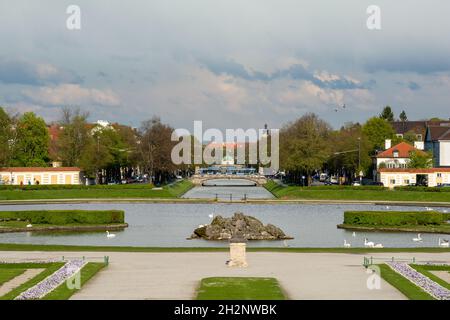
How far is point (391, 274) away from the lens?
4159 centimetres

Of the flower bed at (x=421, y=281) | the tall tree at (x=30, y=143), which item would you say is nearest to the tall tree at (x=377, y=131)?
the tall tree at (x=30, y=143)

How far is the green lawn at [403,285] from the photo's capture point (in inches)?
1396

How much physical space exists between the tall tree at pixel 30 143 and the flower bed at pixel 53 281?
112m

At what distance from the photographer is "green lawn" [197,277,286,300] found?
34656 mm

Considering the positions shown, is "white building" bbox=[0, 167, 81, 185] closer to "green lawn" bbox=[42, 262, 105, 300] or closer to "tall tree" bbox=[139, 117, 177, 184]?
"tall tree" bbox=[139, 117, 177, 184]

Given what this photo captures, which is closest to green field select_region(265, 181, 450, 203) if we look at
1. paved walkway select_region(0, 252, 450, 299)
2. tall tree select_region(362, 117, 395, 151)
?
tall tree select_region(362, 117, 395, 151)

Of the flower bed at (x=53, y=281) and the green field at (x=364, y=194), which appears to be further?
the green field at (x=364, y=194)

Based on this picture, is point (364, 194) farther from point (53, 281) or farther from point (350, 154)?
point (53, 281)

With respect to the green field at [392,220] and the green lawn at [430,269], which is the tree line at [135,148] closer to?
the green field at [392,220]

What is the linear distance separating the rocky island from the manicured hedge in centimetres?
1109

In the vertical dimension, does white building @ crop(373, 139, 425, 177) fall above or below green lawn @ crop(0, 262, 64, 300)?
above

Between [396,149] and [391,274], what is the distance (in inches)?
4975

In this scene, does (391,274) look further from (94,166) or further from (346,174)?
(346,174)
